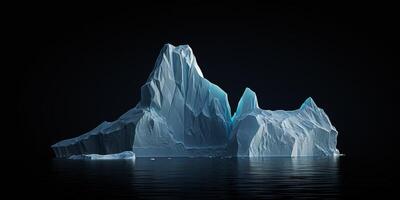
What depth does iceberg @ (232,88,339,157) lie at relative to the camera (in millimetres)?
41656

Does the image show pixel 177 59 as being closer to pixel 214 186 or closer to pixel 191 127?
pixel 191 127

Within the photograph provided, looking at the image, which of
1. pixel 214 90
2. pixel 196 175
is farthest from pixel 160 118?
pixel 196 175

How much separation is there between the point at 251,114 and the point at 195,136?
4.49 m

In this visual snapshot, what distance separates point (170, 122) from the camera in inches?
1751

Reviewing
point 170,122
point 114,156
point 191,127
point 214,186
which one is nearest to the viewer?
point 214,186

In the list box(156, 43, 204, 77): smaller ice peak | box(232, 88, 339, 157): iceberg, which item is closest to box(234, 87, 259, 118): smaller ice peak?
box(232, 88, 339, 157): iceberg

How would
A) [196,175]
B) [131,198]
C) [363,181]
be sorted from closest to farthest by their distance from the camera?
[131,198], [363,181], [196,175]

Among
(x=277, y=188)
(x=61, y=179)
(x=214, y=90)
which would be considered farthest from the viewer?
(x=214, y=90)

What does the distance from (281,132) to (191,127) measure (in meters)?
6.32

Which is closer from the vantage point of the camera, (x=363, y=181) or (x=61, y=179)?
(x=363, y=181)

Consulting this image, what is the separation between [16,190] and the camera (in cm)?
1747

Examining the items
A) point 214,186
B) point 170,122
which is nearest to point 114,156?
point 170,122

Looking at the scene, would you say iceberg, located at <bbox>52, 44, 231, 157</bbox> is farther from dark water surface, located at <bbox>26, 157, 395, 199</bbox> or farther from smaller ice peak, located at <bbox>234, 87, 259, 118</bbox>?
dark water surface, located at <bbox>26, 157, 395, 199</bbox>

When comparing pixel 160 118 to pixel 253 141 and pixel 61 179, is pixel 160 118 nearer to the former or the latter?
pixel 253 141
